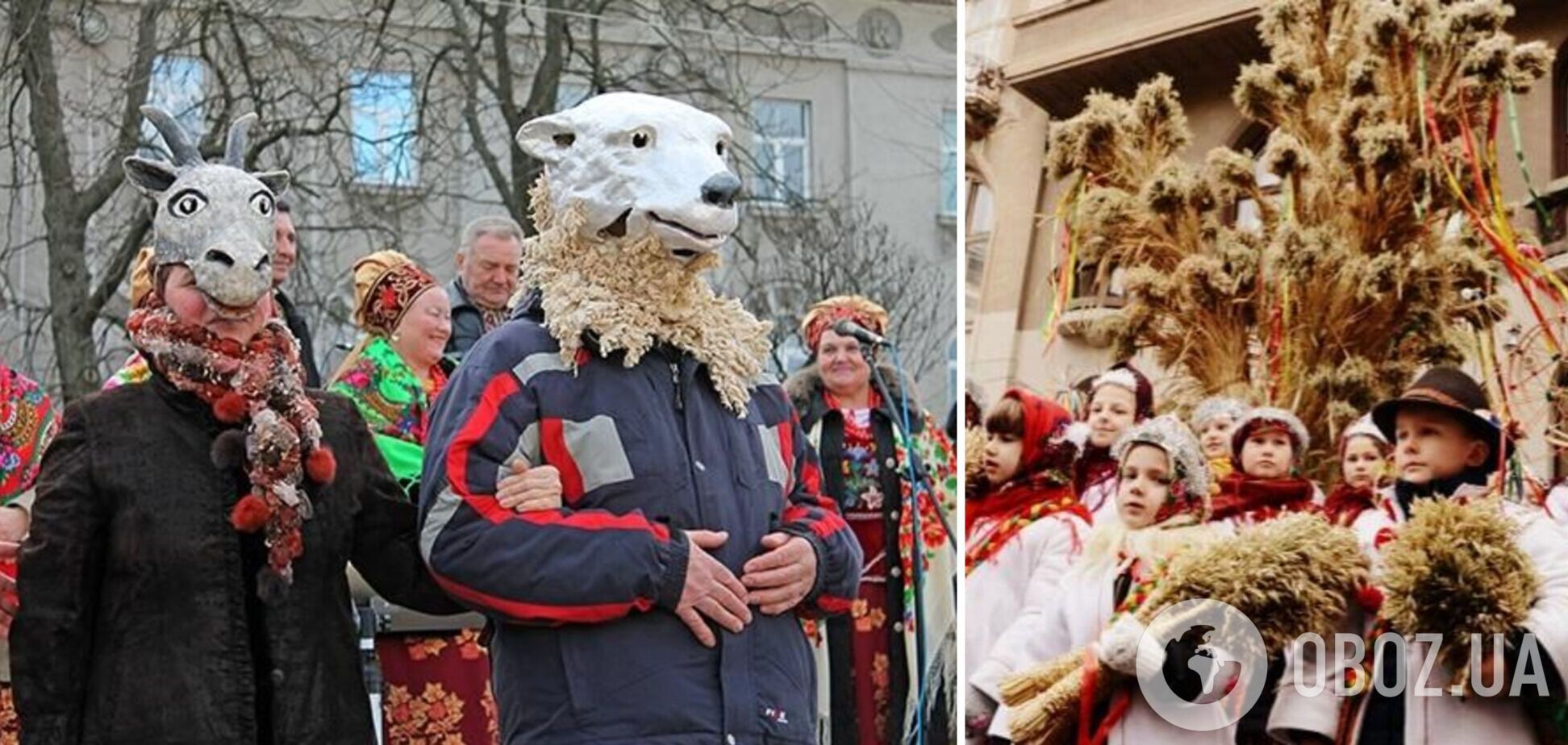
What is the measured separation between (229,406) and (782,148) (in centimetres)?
1216

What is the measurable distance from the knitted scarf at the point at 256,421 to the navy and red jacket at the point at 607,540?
23 centimetres

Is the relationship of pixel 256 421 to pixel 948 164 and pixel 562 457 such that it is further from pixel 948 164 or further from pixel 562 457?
pixel 948 164

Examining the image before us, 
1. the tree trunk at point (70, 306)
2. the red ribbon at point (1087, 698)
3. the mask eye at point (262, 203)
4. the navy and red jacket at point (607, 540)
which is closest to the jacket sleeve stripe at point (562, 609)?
the navy and red jacket at point (607, 540)

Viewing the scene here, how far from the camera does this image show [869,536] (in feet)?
24.4

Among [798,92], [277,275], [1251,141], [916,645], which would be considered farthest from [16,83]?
[1251,141]

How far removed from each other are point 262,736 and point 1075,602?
168 cm

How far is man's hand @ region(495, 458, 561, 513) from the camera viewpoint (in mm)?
4562

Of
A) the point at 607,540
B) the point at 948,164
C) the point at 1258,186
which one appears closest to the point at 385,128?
the point at 948,164

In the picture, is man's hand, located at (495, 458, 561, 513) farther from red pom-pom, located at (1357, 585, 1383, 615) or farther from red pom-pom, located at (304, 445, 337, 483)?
red pom-pom, located at (1357, 585, 1383, 615)

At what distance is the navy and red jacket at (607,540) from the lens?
4539 mm

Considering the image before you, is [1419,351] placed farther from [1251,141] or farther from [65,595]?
[65,595]

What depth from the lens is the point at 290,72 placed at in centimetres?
1427

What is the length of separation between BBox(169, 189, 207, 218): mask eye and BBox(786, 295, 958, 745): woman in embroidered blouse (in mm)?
2787

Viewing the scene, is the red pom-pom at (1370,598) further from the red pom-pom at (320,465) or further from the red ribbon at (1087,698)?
the red pom-pom at (320,465)
